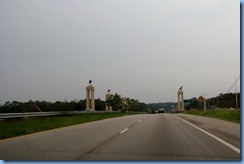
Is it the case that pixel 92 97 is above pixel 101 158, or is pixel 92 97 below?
above

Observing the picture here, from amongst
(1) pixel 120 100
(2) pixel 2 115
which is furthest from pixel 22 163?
(1) pixel 120 100

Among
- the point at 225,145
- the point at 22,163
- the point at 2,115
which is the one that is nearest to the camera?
the point at 22,163

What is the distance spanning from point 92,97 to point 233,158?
241ft

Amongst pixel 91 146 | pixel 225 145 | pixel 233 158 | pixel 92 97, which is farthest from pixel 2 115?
pixel 92 97

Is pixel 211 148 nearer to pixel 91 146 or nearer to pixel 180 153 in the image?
pixel 180 153

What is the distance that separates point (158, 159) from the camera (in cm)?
945

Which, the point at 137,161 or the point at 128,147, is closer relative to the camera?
the point at 137,161

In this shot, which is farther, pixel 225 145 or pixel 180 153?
pixel 225 145

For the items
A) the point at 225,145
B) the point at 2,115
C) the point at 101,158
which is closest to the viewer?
the point at 101,158

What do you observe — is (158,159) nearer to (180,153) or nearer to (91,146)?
(180,153)

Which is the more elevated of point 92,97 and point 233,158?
point 92,97

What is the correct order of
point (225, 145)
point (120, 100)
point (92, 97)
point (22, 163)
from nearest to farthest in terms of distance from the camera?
point (22, 163)
point (225, 145)
point (92, 97)
point (120, 100)

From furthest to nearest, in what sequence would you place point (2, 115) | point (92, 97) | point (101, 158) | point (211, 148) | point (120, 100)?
point (120, 100) < point (92, 97) < point (2, 115) < point (211, 148) < point (101, 158)

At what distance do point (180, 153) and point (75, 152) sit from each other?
300 cm
